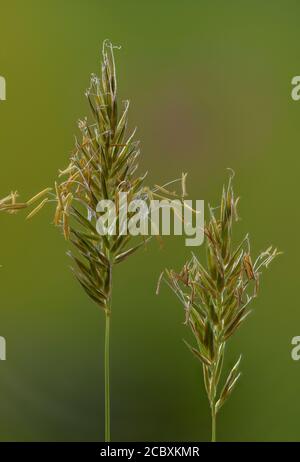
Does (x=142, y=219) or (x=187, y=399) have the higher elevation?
(x=142, y=219)

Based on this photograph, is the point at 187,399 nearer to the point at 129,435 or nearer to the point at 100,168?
the point at 129,435

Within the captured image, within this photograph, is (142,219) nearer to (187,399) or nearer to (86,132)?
(86,132)

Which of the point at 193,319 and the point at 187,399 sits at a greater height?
the point at 193,319

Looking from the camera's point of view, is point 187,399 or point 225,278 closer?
point 225,278

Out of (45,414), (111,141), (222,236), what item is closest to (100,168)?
(111,141)

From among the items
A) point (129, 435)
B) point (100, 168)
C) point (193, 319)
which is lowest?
point (129, 435)

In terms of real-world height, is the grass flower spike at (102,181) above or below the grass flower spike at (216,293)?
above

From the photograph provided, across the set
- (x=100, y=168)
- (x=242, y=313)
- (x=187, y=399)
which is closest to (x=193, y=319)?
(x=242, y=313)

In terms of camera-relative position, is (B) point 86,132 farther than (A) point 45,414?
No

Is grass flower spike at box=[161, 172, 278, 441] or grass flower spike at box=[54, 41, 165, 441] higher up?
grass flower spike at box=[54, 41, 165, 441]
